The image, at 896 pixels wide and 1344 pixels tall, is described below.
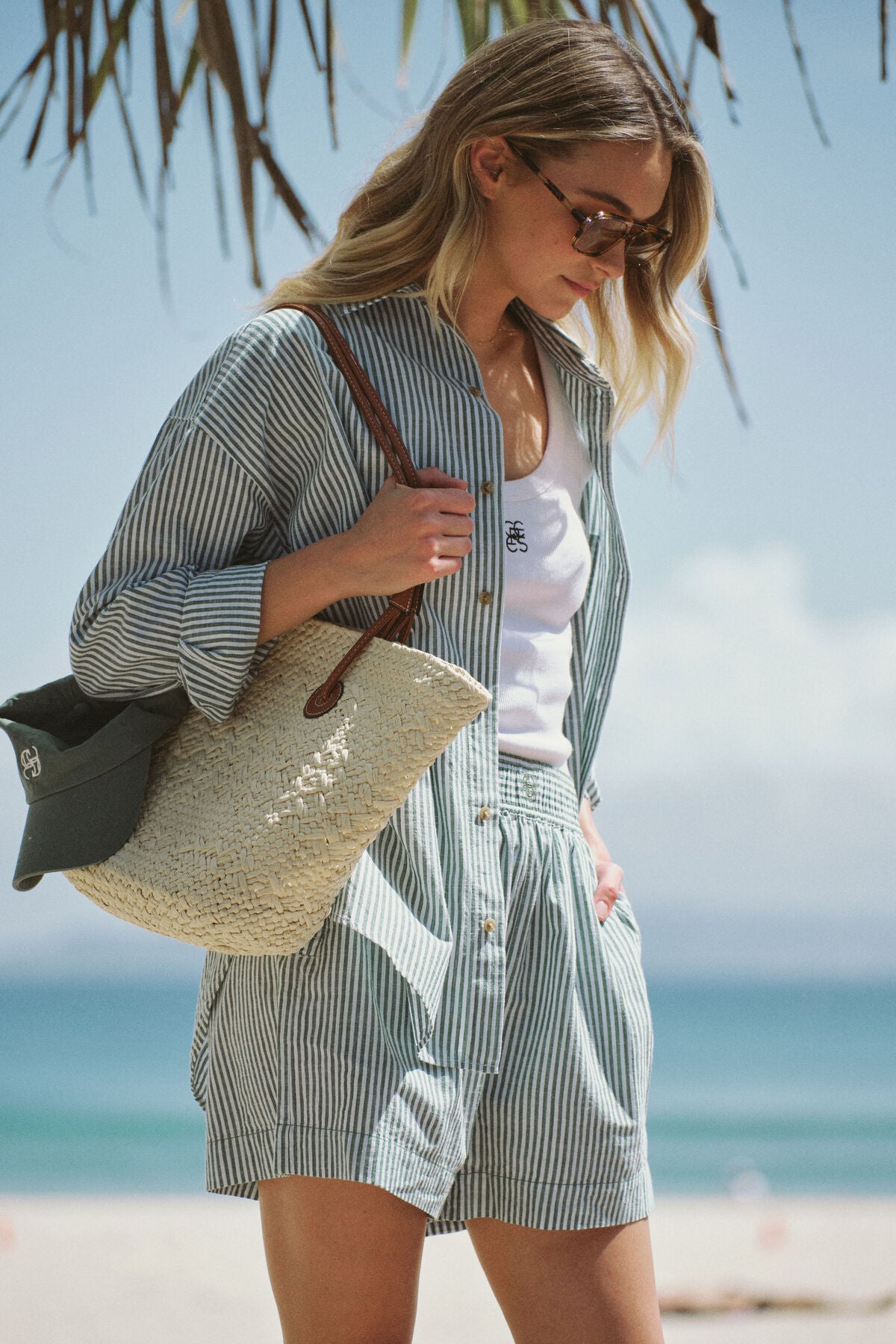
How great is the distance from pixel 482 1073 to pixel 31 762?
0.51 metres

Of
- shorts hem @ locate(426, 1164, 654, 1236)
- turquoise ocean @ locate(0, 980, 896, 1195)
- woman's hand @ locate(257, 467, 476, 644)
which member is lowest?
turquoise ocean @ locate(0, 980, 896, 1195)

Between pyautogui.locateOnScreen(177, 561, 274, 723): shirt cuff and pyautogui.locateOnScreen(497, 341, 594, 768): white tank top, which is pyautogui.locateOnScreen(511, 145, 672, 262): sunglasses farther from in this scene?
pyautogui.locateOnScreen(177, 561, 274, 723): shirt cuff

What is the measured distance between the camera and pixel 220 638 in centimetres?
123

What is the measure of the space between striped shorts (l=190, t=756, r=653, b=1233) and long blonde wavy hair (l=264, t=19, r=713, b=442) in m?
0.53

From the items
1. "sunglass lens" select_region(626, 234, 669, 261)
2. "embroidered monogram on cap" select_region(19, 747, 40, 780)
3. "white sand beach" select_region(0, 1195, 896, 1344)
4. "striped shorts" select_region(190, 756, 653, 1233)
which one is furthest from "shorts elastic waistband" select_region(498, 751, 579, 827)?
"white sand beach" select_region(0, 1195, 896, 1344)

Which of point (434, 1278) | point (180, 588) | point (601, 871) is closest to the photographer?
point (180, 588)

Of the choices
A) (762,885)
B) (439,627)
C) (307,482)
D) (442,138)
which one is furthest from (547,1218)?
(762,885)

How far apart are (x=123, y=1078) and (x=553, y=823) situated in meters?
8.97

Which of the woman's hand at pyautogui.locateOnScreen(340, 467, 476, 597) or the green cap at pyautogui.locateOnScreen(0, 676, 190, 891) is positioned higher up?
the woman's hand at pyautogui.locateOnScreen(340, 467, 476, 597)

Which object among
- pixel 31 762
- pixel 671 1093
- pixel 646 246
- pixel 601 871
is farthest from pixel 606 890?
pixel 671 1093

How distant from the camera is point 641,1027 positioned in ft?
4.76

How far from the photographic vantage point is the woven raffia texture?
1.14 m

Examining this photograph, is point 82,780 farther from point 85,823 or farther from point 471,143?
point 471,143

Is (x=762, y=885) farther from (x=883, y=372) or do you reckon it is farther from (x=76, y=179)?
(x=76, y=179)
